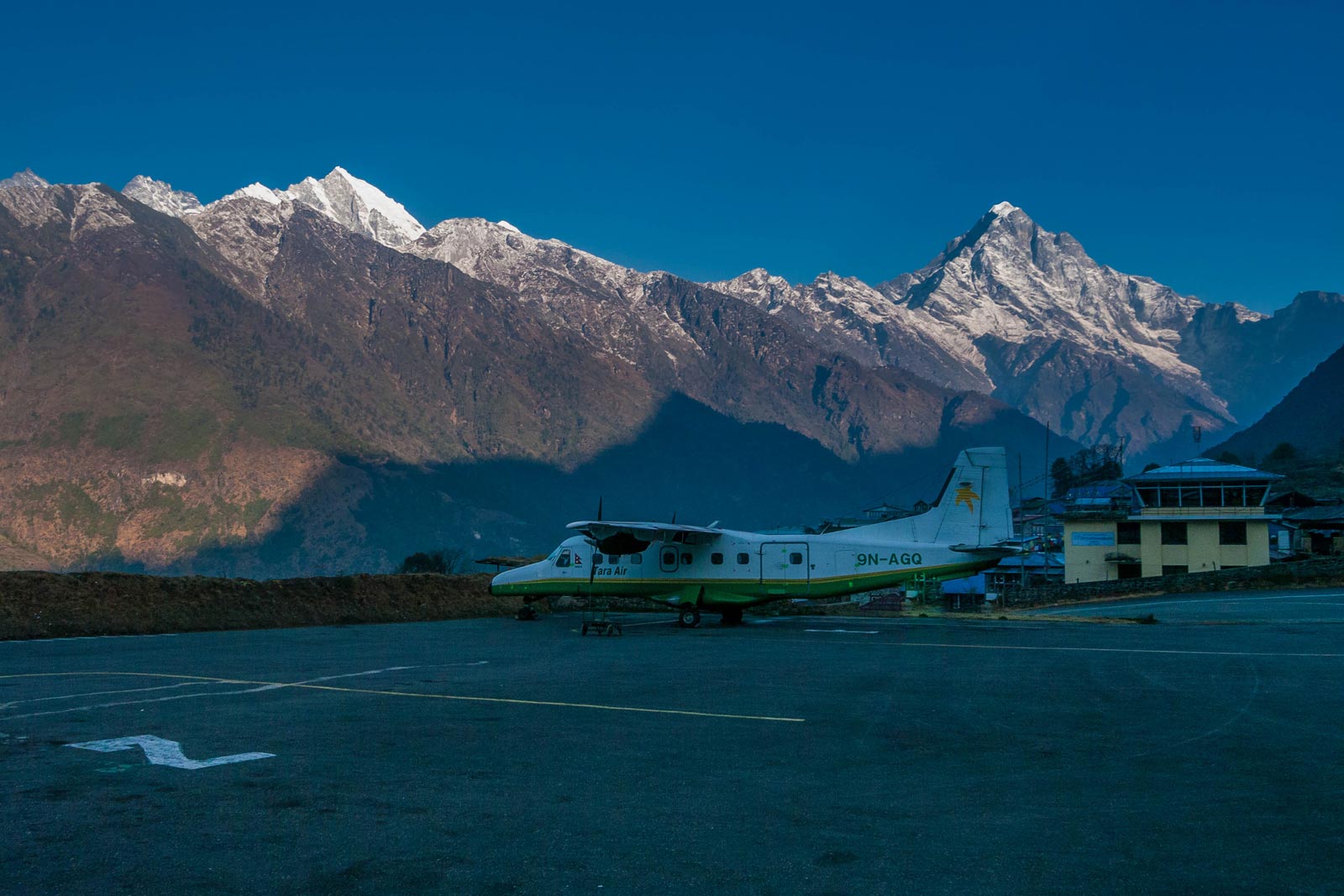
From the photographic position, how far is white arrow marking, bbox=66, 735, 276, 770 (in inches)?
456

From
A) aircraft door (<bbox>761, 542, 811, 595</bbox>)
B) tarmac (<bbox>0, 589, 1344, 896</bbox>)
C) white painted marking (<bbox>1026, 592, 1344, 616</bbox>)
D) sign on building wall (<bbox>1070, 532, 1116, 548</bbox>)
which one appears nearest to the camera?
tarmac (<bbox>0, 589, 1344, 896</bbox>)

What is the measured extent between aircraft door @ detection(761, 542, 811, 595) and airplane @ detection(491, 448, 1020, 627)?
0.09ft

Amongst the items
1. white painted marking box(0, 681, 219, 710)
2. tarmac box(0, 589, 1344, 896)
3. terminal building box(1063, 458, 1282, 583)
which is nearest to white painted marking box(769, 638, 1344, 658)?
tarmac box(0, 589, 1344, 896)

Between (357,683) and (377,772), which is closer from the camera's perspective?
(377,772)

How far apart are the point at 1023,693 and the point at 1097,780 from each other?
21.4 feet

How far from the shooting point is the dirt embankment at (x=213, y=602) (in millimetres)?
31516

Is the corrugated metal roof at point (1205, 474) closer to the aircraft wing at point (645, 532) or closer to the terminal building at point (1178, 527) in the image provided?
the terminal building at point (1178, 527)

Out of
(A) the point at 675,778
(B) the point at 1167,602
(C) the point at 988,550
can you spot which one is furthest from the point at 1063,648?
(B) the point at 1167,602

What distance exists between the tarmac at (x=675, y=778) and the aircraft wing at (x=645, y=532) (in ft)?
39.0

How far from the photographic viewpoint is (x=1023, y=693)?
1738 centimetres

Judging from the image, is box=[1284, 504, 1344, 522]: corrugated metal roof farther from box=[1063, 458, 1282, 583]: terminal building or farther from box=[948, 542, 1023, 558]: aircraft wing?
box=[948, 542, 1023, 558]: aircraft wing

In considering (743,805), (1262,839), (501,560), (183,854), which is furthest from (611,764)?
(501,560)

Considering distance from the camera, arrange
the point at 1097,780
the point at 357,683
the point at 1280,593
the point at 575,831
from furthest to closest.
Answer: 1. the point at 1280,593
2. the point at 357,683
3. the point at 1097,780
4. the point at 575,831

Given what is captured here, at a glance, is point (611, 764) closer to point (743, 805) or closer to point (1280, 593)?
point (743, 805)
